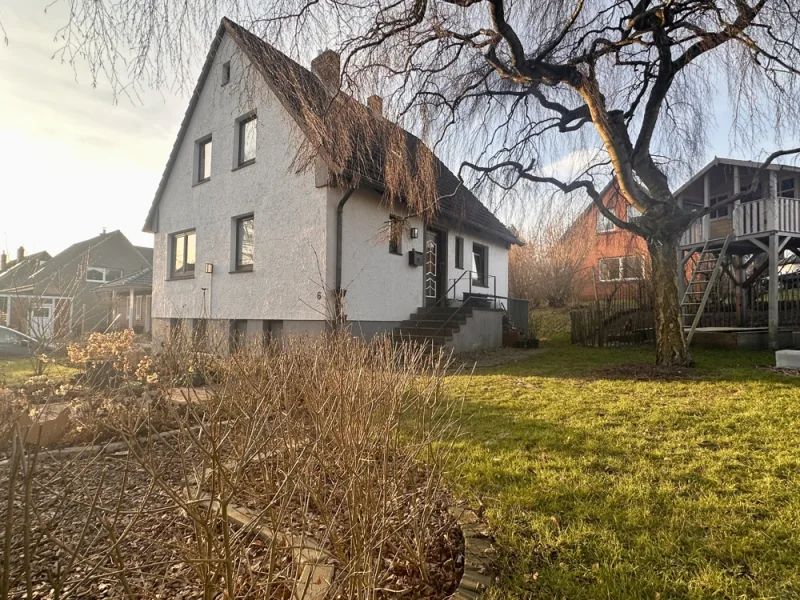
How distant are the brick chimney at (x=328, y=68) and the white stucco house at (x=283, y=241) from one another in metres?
2.19

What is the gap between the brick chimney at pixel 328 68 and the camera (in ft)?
13.4

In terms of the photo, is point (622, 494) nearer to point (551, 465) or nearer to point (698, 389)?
point (551, 465)

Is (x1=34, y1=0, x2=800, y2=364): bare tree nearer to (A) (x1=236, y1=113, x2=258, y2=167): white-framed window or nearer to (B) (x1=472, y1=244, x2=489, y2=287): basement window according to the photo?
(A) (x1=236, y1=113, x2=258, y2=167): white-framed window

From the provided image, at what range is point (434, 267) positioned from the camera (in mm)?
13680

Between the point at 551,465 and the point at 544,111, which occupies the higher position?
the point at 544,111

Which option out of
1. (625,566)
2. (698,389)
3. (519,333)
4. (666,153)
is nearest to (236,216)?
(519,333)

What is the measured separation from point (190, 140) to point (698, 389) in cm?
1469

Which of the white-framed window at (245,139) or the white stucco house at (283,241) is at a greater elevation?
the white-framed window at (245,139)

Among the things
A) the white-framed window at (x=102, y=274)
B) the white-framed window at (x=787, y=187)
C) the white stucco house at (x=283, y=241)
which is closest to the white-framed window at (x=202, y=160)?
the white stucco house at (x=283, y=241)

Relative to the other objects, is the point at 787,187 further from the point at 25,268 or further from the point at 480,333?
the point at 25,268

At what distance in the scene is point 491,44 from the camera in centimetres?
709

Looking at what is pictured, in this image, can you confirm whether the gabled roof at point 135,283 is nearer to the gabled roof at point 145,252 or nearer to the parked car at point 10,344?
the parked car at point 10,344

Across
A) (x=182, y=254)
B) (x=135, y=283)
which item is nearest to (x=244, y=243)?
(x=182, y=254)

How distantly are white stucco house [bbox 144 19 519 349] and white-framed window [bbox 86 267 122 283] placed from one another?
61.0 feet
